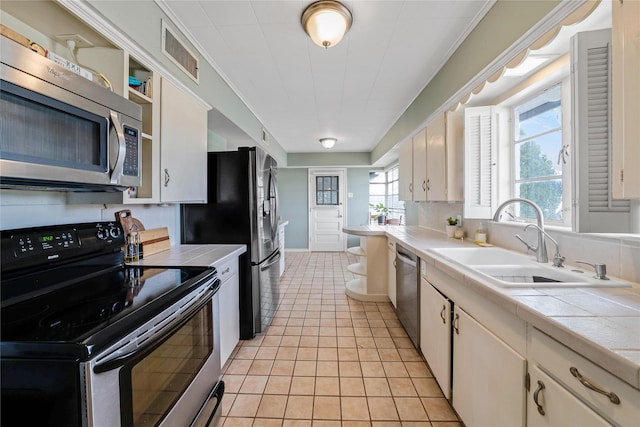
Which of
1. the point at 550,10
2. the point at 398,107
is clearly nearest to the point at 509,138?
the point at 550,10

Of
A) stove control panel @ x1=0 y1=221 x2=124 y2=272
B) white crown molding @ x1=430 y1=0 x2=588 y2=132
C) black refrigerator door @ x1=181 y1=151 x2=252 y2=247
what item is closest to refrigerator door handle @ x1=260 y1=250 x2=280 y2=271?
black refrigerator door @ x1=181 y1=151 x2=252 y2=247

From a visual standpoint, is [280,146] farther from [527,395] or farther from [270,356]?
[527,395]

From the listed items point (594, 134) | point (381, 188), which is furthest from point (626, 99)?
point (381, 188)

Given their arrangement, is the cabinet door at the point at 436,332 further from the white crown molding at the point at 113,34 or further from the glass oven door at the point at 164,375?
the white crown molding at the point at 113,34

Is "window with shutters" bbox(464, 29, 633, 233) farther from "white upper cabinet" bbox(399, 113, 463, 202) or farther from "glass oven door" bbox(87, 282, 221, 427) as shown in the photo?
"glass oven door" bbox(87, 282, 221, 427)

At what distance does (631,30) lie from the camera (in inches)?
33.9

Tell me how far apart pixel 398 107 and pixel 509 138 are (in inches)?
69.8

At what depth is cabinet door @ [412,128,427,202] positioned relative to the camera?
9.41 feet

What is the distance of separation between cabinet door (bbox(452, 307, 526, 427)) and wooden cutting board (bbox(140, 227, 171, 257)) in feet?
6.65

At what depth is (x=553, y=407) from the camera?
2.69 ft

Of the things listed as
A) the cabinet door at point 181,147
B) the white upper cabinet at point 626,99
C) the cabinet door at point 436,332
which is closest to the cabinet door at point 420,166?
the cabinet door at point 436,332

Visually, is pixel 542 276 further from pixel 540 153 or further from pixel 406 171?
pixel 406 171

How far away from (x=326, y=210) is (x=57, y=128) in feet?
20.1

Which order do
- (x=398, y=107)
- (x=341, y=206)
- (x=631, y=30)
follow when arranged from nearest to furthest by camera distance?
(x=631, y=30), (x=398, y=107), (x=341, y=206)
